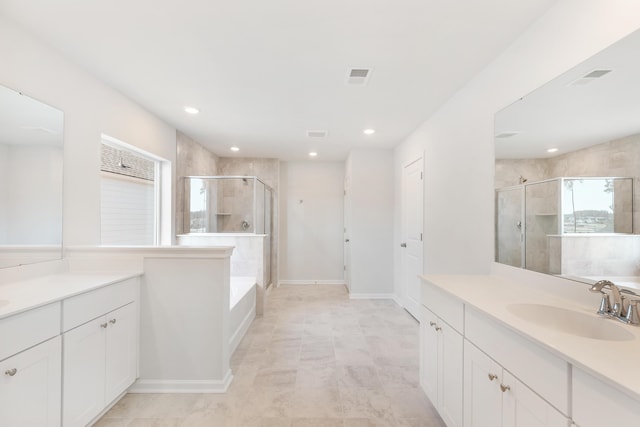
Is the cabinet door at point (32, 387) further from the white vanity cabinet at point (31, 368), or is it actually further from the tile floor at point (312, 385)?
the tile floor at point (312, 385)

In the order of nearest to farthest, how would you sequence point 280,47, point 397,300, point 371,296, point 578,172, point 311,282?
point 578,172
point 280,47
point 397,300
point 371,296
point 311,282

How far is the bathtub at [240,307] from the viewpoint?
2.76 m

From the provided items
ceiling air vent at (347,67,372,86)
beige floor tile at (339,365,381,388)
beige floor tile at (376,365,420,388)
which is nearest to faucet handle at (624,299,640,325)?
beige floor tile at (376,365,420,388)

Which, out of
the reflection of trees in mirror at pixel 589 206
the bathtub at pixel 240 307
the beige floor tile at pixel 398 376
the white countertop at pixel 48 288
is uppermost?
the reflection of trees in mirror at pixel 589 206

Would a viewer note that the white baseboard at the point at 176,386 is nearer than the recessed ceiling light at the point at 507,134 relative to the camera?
No

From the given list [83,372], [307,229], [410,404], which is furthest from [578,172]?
[307,229]

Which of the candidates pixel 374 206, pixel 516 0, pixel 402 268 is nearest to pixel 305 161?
pixel 374 206

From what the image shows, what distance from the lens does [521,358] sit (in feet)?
3.56

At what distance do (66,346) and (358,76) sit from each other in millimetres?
2545

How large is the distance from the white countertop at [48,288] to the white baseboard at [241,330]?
3.61 feet

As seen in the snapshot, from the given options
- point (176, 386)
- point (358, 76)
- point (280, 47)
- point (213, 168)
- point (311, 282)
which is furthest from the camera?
point (311, 282)

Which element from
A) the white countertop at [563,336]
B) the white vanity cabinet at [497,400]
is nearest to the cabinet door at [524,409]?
the white vanity cabinet at [497,400]

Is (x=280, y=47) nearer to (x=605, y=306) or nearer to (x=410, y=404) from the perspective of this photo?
(x=605, y=306)

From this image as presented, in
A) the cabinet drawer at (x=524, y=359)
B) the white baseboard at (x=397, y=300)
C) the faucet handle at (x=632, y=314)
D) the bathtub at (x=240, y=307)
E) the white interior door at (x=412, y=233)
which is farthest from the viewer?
the white baseboard at (x=397, y=300)
